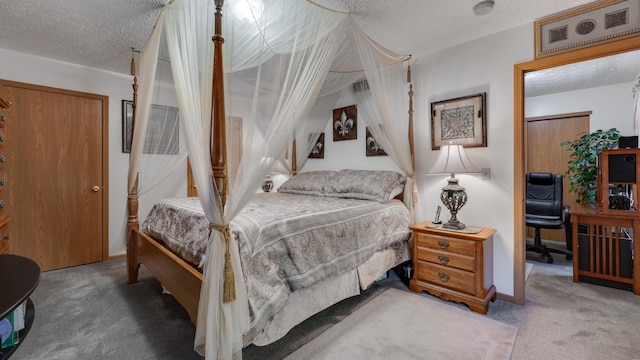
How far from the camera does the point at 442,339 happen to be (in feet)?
6.07

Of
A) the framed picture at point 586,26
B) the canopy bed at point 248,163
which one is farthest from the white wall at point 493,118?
the canopy bed at point 248,163

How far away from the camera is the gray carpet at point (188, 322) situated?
67.9 inches

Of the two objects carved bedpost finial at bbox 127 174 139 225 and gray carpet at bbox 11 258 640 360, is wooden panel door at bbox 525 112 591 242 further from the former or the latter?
carved bedpost finial at bbox 127 174 139 225

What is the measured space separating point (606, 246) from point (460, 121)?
1.90 metres

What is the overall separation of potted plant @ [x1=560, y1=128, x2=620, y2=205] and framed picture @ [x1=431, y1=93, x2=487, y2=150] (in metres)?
2.24

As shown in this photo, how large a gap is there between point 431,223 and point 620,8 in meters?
2.13

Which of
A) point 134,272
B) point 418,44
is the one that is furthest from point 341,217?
point 134,272

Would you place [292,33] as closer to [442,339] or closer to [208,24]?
[208,24]

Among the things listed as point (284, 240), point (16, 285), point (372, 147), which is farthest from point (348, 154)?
point (16, 285)

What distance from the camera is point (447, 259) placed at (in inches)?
93.7

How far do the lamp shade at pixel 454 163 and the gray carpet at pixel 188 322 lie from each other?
116 cm

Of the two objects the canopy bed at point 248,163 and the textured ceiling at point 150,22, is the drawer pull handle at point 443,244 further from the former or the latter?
the textured ceiling at point 150,22

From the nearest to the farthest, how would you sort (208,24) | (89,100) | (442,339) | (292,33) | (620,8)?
(208,24), (292,33), (442,339), (620,8), (89,100)

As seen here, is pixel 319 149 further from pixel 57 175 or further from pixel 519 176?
pixel 57 175
